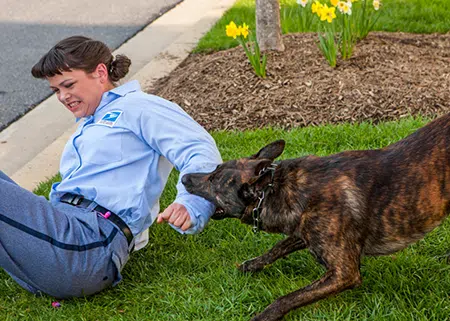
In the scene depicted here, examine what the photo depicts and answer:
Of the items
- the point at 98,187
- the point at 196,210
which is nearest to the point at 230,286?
the point at 196,210

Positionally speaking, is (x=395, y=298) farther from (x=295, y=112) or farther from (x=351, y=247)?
(x=295, y=112)

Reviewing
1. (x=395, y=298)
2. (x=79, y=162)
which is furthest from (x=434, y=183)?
(x=79, y=162)

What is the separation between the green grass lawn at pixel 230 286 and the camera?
11.9 feet

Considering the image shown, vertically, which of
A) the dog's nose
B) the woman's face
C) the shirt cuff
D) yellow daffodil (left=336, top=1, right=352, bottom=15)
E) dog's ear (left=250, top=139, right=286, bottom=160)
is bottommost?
the shirt cuff

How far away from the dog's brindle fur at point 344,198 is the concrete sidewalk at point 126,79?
252 cm

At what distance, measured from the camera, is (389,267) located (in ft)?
12.9

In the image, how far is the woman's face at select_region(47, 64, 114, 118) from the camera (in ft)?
13.4

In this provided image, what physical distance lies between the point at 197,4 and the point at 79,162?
22.7 ft

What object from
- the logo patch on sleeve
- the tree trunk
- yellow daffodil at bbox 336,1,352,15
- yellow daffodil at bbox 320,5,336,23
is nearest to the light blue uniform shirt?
the logo patch on sleeve

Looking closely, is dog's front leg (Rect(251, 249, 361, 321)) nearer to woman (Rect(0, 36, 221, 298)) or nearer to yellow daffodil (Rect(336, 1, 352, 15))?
woman (Rect(0, 36, 221, 298))

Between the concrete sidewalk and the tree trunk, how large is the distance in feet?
3.75

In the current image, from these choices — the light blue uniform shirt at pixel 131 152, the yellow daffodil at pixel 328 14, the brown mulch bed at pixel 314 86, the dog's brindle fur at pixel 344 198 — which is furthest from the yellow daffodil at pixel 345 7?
the dog's brindle fur at pixel 344 198

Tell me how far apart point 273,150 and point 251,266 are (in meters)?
0.72

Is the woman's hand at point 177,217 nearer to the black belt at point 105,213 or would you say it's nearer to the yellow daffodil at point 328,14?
the black belt at point 105,213
